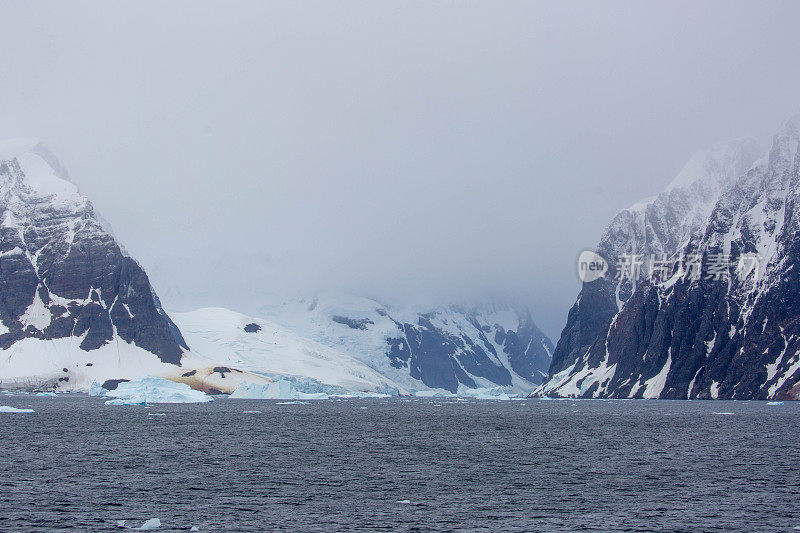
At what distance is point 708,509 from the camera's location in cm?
6206

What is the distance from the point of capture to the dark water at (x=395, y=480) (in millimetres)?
57188

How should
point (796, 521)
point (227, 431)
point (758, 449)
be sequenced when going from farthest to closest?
point (227, 431)
point (758, 449)
point (796, 521)

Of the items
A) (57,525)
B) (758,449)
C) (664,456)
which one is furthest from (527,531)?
(758,449)

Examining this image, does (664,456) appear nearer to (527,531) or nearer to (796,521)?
(796,521)

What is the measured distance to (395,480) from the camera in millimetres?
77438

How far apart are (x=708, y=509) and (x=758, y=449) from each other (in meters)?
50.9

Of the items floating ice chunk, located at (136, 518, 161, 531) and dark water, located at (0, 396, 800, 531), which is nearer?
floating ice chunk, located at (136, 518, 161, 531)

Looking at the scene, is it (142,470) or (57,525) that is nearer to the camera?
(57,525)

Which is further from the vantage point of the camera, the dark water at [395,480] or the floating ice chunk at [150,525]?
the dark water at [395,480]

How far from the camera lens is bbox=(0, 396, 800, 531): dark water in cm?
5719

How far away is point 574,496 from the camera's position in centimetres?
6819

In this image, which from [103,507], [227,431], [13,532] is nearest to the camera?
[13,532]

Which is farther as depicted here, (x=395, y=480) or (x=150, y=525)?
(x=395, y=480)

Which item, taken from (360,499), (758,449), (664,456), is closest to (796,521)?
(360,499)
